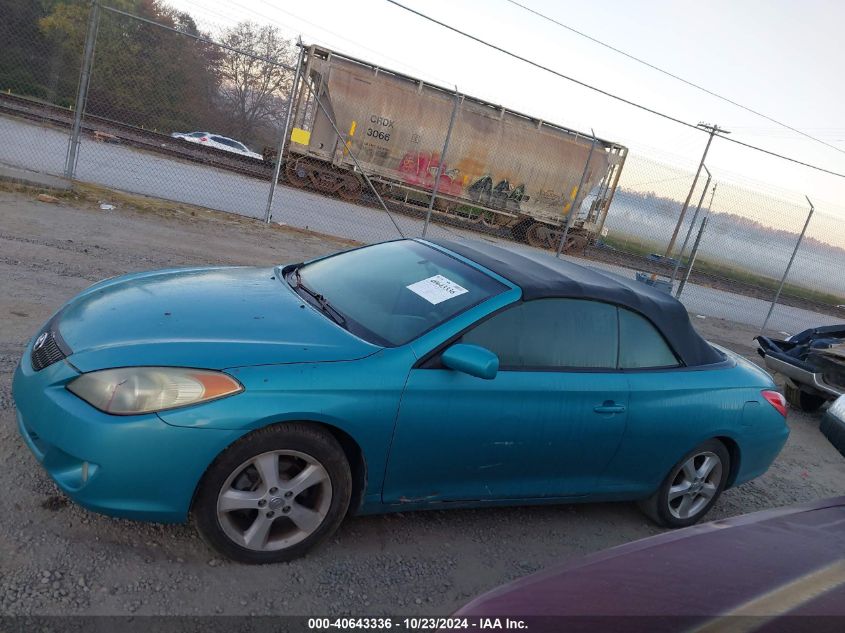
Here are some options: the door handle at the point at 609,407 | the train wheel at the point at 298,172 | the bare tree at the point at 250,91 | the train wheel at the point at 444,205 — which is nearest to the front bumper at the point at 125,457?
the door handle at the point at 609,407

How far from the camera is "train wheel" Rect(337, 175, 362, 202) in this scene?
19812 mm

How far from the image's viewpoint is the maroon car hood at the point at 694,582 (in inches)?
64.4

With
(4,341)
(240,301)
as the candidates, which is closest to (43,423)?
(240,301)

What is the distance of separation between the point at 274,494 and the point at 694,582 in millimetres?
1729

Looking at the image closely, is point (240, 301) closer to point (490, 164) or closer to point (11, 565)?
point (11, 565)

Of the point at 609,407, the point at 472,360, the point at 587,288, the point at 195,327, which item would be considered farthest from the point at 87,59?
the point at 609,407

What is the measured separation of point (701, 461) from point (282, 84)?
12477 millimetres

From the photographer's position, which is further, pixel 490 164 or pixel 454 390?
pixel 490 164

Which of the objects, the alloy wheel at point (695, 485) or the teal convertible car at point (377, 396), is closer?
the teal convertible car at point (377, 396)

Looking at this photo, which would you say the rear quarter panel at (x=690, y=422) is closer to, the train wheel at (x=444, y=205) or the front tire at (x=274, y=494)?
the front tire at (x=274, y=494)

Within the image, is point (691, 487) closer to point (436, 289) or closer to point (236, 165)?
point (436, 289)

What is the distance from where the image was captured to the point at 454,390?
3.13 meters

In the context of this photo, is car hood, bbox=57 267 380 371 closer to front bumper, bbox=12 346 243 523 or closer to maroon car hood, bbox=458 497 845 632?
front bumper, bbox=12 346 243 523

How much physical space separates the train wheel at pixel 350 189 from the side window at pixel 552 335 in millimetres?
16715
